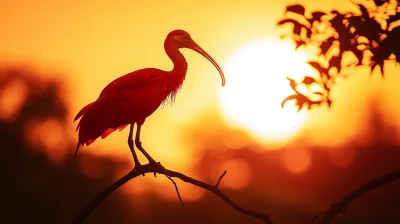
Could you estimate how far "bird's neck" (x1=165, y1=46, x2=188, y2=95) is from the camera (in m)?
13.0

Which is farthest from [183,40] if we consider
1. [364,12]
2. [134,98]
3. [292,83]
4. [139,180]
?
[139,180]

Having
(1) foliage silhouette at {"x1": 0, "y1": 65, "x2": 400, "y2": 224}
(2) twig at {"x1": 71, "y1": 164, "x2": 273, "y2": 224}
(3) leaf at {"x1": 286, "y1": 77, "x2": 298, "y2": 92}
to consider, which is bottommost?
(1) foliage silhouette at {"x1": 0, "y1": 65, "x2": 400, "y2": 224}

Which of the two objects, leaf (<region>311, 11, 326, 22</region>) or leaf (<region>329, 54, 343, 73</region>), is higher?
leaf (<region>311, 11, 326, 22</region>)

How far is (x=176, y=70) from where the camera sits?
1314cm

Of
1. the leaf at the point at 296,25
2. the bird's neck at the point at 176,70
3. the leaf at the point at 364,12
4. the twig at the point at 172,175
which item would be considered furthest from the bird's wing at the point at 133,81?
the leaf at the point at 364,12

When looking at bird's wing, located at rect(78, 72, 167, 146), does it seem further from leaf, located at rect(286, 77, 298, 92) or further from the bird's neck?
leaf, located at rect(286, 77, 298, 92)

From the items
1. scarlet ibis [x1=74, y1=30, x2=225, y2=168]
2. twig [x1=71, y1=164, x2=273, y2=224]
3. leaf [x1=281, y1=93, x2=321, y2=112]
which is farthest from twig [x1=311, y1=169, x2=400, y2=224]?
scarlet ibis [x1=74, y1=30, x2=225, y2=168]

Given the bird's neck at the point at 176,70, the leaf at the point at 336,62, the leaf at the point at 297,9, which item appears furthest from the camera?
the bird's neck at the point at 176,70

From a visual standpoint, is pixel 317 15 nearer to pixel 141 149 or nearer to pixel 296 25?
pixel 296 25

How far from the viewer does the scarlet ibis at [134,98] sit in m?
12.0

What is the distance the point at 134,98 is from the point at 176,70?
0.96 m

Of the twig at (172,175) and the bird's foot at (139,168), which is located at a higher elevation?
the twig at (172,175)

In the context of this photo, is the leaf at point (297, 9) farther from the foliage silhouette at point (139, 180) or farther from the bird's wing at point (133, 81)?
the foliage silhouette at point (139, 180)

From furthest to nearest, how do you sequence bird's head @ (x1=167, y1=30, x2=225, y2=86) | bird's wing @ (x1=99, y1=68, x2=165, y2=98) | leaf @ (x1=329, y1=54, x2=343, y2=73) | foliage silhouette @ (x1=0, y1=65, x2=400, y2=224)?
foliage silhouette @ (x1=0, y1=65, x2=400, y2=224), bird's head @ (x1=167, y1=30, x2=225, y2=86), bird's wing @ (x1=99, y1=68, x2=165, y2=98), leaf @ (x1=329, y1=54, x2=343, y2=73)
